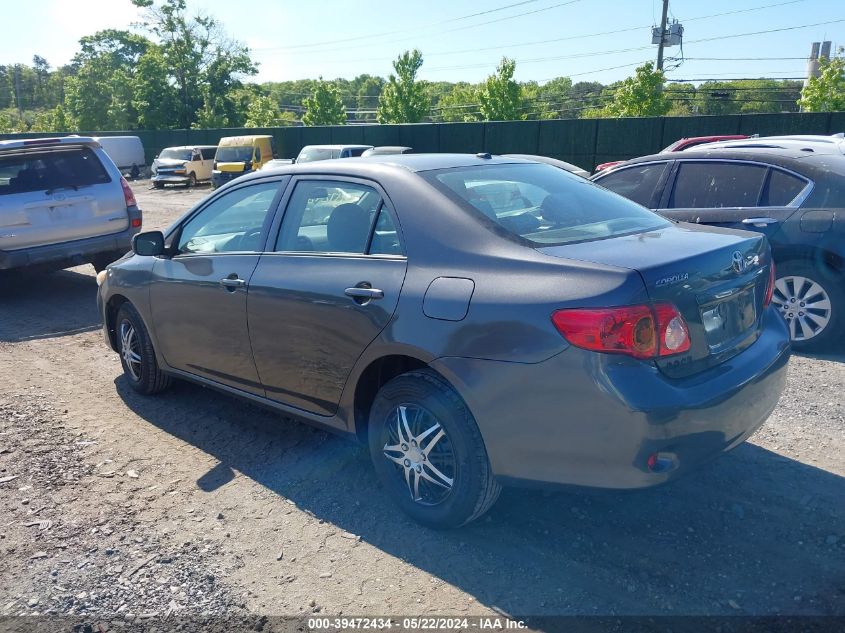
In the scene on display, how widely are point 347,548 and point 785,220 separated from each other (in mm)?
4434

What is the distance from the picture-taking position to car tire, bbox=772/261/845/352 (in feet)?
18.7

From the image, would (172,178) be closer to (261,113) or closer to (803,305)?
(261,113)

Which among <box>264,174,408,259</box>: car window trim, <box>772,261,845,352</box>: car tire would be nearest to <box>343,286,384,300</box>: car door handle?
<box>264,174,408,259</box>: car window trim

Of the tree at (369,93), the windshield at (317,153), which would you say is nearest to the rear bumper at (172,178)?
the windshield at (317,153)

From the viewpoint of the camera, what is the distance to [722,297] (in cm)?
313

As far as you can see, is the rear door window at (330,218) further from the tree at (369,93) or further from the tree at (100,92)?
the tree at (369,93)

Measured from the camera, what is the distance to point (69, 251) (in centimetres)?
865

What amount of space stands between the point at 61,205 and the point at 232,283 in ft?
18.3

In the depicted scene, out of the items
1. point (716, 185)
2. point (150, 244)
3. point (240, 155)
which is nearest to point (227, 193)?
point (150, 244)

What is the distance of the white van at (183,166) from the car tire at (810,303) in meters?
29.1

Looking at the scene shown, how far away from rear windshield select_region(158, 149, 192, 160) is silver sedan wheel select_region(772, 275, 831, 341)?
1180 inches

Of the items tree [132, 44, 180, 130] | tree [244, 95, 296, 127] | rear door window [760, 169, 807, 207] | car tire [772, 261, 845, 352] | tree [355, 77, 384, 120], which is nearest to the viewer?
car tire [772, 261, 845, 352]

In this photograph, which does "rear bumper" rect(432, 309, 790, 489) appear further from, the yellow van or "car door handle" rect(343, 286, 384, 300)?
the yellow van

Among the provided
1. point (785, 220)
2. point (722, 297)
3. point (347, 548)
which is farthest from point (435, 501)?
point (785, 220)
